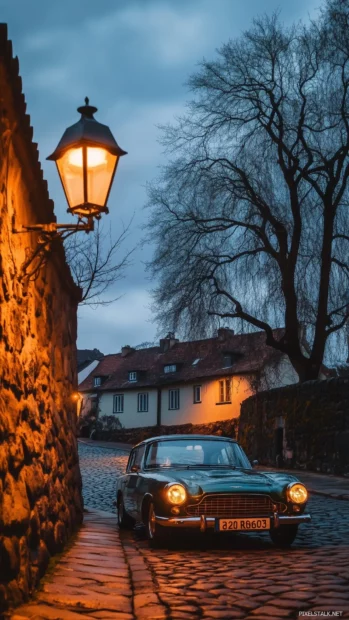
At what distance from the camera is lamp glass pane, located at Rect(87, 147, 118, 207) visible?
580cm

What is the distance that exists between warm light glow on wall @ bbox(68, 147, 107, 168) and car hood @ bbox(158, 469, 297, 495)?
3606 mm

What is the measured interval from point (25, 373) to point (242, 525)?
132 inches

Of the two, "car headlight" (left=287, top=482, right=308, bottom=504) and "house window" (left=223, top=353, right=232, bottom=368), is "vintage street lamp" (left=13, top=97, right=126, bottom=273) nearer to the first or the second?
"car headlight" (left=287, top=482, right=308, bottom=504)

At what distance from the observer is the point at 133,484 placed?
934 cm

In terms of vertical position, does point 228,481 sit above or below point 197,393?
below

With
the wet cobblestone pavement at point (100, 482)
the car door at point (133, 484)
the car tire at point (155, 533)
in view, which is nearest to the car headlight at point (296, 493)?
the car tire at point (155, 533)

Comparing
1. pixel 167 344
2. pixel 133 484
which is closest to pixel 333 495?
pixel 133 484

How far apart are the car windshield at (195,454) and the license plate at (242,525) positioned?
1400 millimetres

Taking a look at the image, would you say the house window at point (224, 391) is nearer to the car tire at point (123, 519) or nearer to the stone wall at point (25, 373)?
the car tire at point (123, 519)

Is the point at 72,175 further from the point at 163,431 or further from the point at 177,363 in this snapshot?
the point at 177,363

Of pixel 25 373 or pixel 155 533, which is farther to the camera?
pixel 155 533

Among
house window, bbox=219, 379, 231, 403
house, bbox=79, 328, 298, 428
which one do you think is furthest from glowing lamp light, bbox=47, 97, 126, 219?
house window, bbox=219, 379, 231, 403

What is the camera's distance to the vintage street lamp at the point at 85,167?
18.8 ft

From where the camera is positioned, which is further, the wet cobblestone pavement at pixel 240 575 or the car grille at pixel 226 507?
the car grille at pixel 226 507
